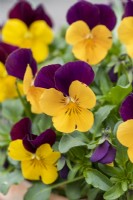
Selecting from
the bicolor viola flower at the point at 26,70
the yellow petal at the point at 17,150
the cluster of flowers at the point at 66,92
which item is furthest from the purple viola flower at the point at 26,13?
the yellow petal at the point at 17,150

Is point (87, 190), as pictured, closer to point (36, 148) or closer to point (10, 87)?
point (36, 148)

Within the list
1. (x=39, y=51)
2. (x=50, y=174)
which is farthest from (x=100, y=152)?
(x=39, y=51)

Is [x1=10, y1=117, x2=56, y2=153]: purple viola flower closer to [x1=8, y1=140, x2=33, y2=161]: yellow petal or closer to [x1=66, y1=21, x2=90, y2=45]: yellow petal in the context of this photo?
[x1=8, y1=140, x2=33, y2=161]: yellow petal

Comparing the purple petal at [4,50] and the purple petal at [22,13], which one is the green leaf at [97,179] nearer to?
the purple petal at [4,50]

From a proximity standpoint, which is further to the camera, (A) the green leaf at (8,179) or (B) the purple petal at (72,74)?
(A) the green leaf at (8,179)

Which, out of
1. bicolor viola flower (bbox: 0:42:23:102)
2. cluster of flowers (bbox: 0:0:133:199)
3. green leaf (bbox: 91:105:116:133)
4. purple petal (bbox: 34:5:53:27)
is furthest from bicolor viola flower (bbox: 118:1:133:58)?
purple petal (bbox: 34:5:53:27)

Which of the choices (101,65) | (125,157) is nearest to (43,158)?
(125,157)

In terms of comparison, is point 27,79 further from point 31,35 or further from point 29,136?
point 31,35
